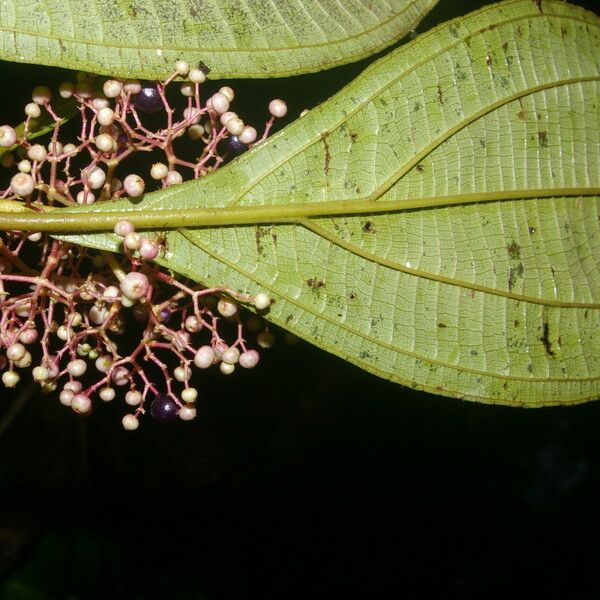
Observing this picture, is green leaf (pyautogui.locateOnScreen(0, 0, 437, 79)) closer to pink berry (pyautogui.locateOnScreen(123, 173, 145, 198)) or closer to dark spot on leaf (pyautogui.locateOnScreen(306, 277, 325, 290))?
pink berry (pyautogui.locateOnScreen(123, 173, 145, 198))

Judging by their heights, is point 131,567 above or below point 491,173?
below

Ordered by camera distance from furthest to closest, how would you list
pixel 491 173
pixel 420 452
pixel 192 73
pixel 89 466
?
pixel 420 452 → pixel 89 466 → pixel 491 173 → pixel 192 73

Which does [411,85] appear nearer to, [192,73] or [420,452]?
[192,73]

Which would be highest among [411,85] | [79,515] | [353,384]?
[411,85]

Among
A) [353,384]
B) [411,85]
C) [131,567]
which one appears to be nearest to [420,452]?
[353,384]

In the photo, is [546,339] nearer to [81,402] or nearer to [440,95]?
[440,95]
